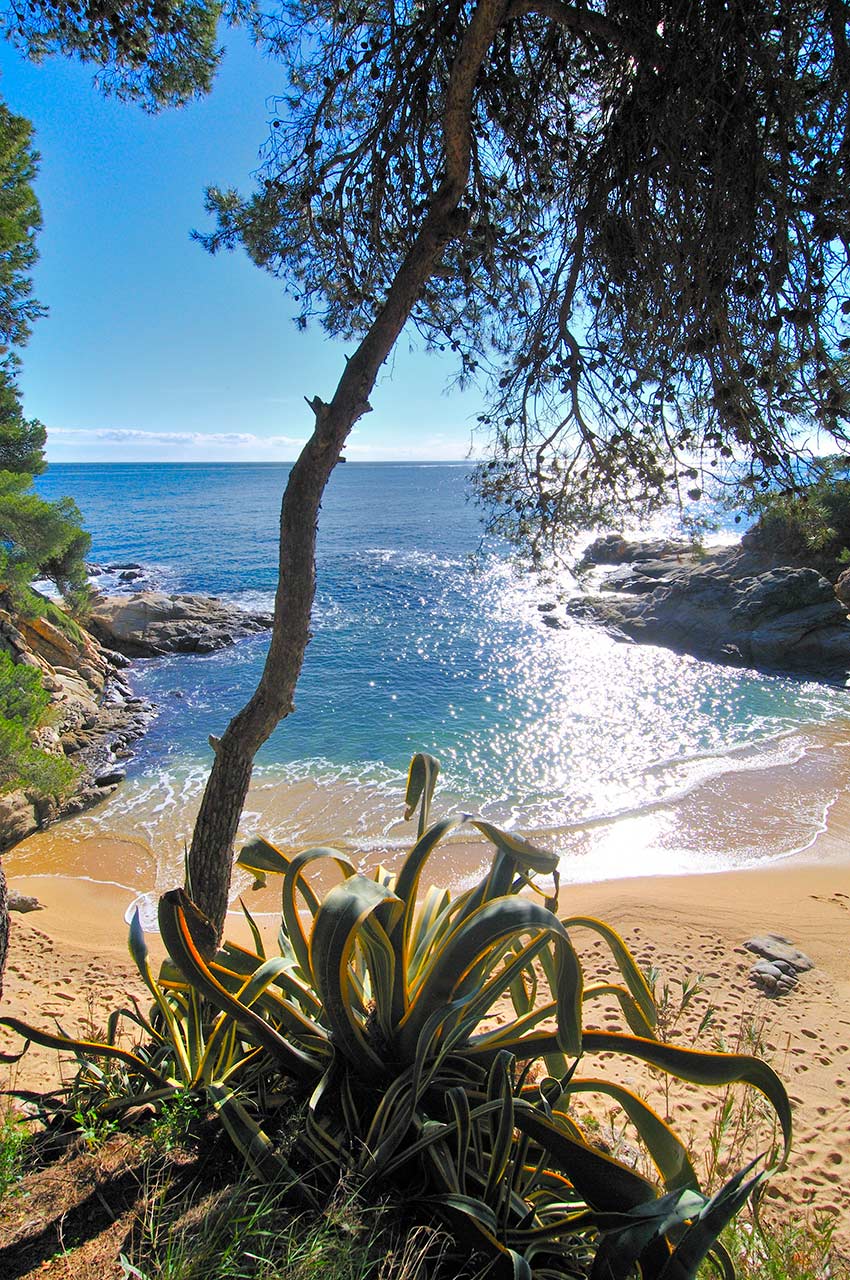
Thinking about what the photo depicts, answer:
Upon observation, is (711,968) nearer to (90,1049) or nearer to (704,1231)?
(704,1231)

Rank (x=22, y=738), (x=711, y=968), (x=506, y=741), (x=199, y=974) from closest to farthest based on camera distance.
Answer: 1. (x=199, y=974)
2. (x=711, y=968)
3. (x=22, y=738)
4. (x=506, y=741)

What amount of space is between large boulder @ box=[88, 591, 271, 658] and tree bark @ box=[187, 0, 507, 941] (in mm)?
17372

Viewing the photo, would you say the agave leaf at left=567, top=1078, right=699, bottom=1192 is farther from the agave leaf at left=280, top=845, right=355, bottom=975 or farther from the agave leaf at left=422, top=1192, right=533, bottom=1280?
the agave leaf at left=280, top=845, right=355, bottom=975

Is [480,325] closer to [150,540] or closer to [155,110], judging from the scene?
[155,110]

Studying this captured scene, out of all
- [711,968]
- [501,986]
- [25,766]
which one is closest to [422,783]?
[501,986]

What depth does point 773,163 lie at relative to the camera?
2713 millimetres

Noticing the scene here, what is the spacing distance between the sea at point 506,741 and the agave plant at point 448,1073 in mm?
2915

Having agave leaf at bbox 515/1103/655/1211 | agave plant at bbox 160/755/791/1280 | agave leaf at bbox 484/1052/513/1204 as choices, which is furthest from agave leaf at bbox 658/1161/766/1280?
agave leaf at bbox 484/1052/513/1204

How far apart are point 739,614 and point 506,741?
10.0 m

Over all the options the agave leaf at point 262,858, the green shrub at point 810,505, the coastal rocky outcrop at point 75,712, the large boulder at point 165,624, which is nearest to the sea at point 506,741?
the coastal rocky outcrop at point 75,712

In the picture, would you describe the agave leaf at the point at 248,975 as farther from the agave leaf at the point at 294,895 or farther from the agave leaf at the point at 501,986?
the agave leaf at the point at 501,986

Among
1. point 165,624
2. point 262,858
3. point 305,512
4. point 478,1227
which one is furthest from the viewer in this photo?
point 165,624

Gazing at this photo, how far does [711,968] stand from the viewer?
6.22m

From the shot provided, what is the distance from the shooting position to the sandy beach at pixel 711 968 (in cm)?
374
